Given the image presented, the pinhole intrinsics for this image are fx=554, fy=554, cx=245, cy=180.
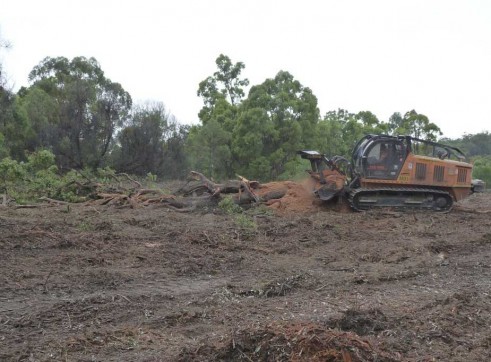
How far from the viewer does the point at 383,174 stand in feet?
53.5

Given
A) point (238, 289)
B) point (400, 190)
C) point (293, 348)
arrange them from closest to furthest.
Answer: point (293, 348) → point (238, 289) → point (400, 190)

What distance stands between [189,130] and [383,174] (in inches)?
886

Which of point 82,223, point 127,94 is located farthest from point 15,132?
point 82,223

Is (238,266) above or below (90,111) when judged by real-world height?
below

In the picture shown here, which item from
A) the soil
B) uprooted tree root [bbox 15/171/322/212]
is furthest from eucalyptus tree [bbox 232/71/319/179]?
the soil

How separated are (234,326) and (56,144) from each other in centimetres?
2861

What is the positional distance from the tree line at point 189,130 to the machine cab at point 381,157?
11648 millimetres

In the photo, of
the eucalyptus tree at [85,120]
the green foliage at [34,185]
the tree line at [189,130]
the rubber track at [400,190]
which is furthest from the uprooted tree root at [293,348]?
the eucalyptus tree at [85,120]

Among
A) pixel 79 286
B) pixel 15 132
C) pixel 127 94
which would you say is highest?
pixel 127 94

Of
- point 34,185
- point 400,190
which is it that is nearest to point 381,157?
point 400,190

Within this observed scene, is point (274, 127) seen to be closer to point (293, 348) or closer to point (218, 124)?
point (218, 124)

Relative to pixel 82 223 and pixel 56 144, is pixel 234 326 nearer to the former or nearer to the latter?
pixel 82 223

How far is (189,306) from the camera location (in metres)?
6.29

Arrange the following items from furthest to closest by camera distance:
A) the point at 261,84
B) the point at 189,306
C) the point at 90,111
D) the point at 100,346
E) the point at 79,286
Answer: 1. the point at 90,111
2. the point at 261,84
3. the point at 79,286
4. the point at 189,306
5. the point at 100,346
